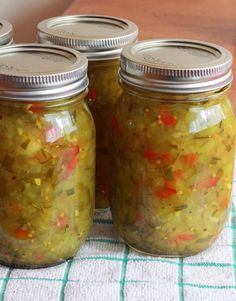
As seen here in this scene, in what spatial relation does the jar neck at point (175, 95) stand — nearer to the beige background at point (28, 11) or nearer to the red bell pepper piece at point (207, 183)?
the red bell pepper piece at point (207, 183)

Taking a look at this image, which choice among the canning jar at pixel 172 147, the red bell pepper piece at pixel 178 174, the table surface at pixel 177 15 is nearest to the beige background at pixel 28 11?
the table surface at pixel 177 15

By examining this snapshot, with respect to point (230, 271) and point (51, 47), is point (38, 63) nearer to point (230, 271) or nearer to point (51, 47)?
point (51, 47)

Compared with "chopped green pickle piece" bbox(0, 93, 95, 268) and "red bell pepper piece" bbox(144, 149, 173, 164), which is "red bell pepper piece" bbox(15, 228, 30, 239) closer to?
"chopped green pickle piece" bbox(0, 93, 95, 268)

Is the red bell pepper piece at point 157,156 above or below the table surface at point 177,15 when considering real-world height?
above

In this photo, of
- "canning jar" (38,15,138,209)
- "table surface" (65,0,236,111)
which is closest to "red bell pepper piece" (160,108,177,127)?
"canning jar" (38,15,138,209)

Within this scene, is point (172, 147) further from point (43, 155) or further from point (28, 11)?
point (28, 11)

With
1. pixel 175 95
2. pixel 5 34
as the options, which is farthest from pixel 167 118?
pixel 5 34
